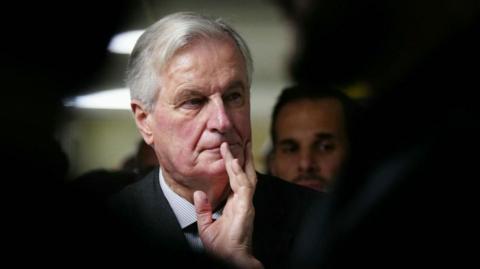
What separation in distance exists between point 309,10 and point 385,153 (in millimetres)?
266

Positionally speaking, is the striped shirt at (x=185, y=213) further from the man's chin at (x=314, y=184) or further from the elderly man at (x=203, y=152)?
the man's chin at (x=314, y=184)

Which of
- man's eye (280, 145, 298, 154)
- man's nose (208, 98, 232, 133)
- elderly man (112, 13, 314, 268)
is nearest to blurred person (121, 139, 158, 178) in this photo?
elderly man (112, 13, 314, 268)

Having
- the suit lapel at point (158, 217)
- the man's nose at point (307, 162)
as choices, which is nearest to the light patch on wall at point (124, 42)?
the suit lapel at point (158, 217)

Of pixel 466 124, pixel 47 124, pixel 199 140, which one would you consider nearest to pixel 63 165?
pixel 47 124

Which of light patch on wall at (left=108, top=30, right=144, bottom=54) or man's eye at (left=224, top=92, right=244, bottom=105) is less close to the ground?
light patch on wall at (left=108, top=30, right=144, bottom=54)

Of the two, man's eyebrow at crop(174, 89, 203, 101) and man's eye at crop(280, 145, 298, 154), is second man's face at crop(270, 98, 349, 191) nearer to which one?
man's eye at crop(280, 145, 298, 154)

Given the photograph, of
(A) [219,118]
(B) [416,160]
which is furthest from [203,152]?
(B) [416,160]

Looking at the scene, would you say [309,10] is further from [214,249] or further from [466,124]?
Result: [214,249]

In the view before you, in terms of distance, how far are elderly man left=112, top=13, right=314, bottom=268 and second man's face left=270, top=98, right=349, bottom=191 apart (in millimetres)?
33

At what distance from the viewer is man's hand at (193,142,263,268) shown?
1.10m

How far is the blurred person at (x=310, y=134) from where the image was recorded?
3.53 feet

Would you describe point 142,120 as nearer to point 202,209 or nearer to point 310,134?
point 202,209

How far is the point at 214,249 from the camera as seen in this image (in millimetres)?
1100

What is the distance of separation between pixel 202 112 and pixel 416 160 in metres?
0.38
